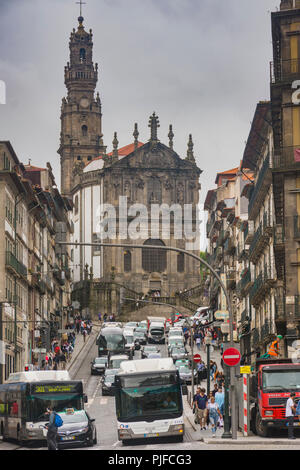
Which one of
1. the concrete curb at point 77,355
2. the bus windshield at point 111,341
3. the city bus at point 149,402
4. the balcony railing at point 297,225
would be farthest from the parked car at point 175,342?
the city bus at point 149,402

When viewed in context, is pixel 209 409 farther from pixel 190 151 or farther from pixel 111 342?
pixel 190 151

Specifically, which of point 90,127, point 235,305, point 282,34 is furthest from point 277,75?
point 90,127

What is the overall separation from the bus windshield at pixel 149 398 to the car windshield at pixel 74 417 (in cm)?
124

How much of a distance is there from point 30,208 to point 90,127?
85.6 metres

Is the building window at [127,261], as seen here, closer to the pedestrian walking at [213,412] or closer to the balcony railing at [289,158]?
the balcony railing at [289,158]

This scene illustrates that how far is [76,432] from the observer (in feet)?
123

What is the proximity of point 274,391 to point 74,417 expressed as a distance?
690 centimetres

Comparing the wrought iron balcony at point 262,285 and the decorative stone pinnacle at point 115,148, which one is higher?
the decorative stone pinnacle at point 115,148

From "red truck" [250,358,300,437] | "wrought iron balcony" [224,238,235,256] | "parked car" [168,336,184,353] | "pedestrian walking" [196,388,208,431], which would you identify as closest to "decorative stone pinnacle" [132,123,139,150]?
"wrought iron balcony" [224,238,235,256]

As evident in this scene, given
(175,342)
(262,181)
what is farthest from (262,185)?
(175,342)

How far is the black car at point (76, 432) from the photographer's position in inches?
1475

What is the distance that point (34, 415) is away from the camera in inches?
1550

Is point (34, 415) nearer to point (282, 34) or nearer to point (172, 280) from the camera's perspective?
point (282, 34)

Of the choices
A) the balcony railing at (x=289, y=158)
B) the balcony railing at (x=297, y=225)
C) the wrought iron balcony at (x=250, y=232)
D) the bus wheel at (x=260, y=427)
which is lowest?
the bus wheel at (x=260, y=427)
